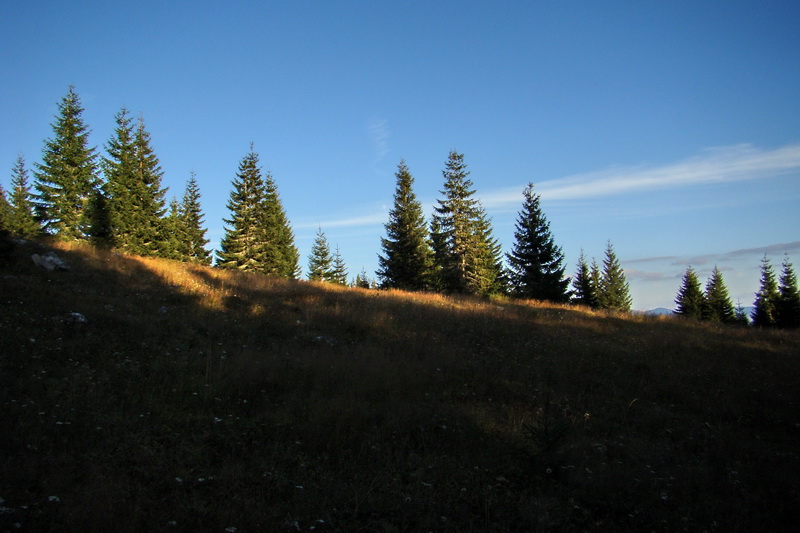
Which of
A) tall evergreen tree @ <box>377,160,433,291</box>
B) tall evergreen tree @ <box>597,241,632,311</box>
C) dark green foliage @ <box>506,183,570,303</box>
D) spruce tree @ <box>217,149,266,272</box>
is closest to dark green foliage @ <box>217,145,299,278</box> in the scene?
spruce tree @ <box>217,149,266,272</box>

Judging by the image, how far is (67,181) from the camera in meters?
31.7

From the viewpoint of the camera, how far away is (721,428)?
7.13 metres

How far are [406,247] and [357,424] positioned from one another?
92.5 ft

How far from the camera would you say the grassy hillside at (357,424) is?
4023mm

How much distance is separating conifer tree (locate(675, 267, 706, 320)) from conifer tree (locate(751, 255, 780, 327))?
534 centimetres

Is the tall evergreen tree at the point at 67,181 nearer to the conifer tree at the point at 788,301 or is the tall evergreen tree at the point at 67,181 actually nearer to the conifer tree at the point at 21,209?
the conifer tree at the point at 21,209

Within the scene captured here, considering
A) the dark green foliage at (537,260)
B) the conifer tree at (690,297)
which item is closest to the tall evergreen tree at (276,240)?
the dark green foliage at (537,260)

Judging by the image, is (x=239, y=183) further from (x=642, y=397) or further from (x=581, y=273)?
(x=581, y=273)

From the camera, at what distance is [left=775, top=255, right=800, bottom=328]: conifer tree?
132 feet

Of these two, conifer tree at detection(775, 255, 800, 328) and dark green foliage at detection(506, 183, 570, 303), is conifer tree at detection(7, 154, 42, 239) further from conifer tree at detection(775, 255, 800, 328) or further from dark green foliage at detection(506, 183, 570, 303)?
conifer tree at detection(775, 255, 800, 328)

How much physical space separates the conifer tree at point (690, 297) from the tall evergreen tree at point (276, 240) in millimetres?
50741

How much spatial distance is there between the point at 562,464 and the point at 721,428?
429 cm

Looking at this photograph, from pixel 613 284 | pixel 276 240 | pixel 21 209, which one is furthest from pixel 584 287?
pixel 21 209

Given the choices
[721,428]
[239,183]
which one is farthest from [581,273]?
[721,428]
